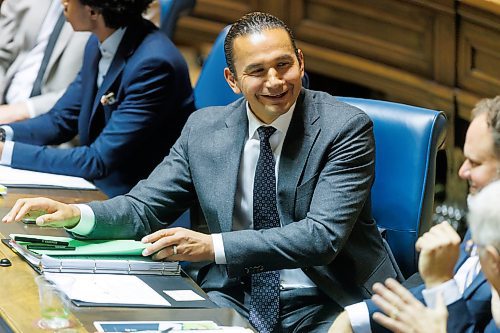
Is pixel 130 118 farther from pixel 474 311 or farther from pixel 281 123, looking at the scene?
pixel 474 311

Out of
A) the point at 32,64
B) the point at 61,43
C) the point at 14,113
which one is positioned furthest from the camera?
the point at 32,64

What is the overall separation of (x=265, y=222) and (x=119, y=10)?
1201mm

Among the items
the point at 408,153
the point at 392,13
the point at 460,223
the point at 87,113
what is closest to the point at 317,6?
the point at 392,13

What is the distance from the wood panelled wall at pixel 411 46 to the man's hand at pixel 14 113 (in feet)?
5.49

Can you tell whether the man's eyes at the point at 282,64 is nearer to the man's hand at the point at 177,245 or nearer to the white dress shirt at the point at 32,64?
the man's hand at the point at 177,245

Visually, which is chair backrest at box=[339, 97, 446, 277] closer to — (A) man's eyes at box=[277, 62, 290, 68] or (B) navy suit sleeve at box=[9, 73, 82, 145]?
(A) man's eyes at box=[277, 62, 290, 68]

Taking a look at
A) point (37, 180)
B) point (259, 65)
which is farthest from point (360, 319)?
point (37, 180)

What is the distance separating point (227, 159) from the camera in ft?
9.15

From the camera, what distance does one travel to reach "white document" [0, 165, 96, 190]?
3285mm

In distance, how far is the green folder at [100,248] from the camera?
101 inches

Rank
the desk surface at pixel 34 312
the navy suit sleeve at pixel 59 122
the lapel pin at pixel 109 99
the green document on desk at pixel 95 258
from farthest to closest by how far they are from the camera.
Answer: the navy suit sleeve at pixel 59 122 < the lapel pin at pixel 109 99 < the green document on desk at pixel 95 258 < the desk surface at pixel 34 312

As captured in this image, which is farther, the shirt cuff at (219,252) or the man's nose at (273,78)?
the man's nose at (273,78)

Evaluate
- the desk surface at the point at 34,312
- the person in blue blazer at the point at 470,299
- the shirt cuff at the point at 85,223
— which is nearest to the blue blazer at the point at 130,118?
the shirt cuff at the point at 85,223

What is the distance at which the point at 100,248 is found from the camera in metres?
2.59
